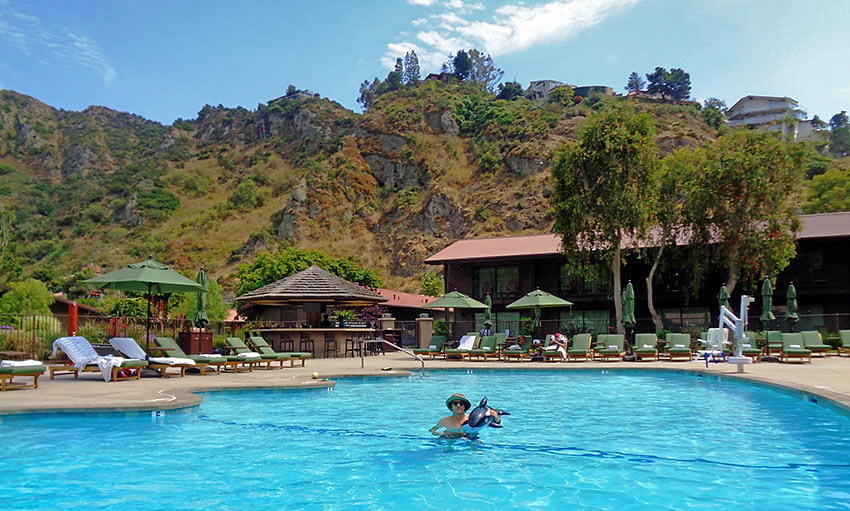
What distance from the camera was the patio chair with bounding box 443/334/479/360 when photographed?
20277mm

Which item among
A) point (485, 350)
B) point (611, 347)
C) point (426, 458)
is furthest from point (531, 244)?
point (426, 458)

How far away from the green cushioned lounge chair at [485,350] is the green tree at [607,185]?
661 cm

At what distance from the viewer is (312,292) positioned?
→ 22.7 m

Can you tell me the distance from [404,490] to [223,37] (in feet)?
134

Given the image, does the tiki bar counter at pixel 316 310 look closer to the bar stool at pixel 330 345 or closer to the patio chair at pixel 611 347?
the bar stool at pixel 330 345

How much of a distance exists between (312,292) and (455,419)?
16237mm

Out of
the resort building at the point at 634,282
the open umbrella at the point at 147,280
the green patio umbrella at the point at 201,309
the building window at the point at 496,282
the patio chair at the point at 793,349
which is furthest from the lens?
the building window at the point at 496,282

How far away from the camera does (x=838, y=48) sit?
15.4 metres

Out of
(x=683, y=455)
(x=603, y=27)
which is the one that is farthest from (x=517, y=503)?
(x=603, y=27)

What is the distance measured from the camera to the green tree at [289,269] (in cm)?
4338

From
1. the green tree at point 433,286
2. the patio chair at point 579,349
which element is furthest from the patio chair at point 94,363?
the green tree at point 433,286

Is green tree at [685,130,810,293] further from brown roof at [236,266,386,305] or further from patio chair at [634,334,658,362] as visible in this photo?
brown roof at [236,266,386,305]

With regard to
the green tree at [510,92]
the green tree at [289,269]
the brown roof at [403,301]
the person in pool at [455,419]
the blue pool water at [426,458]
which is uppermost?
the green tree at [510,92]

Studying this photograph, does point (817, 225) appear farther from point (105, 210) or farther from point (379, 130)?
point (105, 210)
